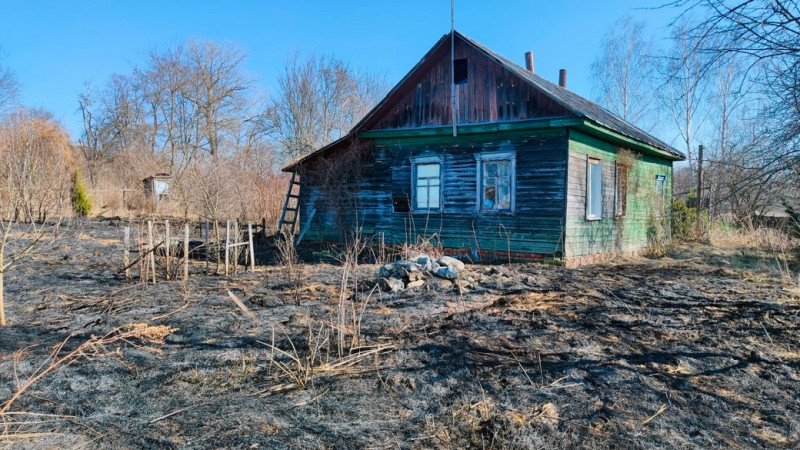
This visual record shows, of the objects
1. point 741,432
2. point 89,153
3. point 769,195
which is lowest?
point 741,432

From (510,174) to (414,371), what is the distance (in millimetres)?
7819

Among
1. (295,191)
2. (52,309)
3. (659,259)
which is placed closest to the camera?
(52,309)

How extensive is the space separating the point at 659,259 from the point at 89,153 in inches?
1434

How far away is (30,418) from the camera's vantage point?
2.94 metres

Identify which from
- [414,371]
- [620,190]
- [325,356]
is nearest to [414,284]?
[325,356]

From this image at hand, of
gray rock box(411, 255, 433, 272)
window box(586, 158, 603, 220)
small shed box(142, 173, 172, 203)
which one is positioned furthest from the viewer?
small shed box(142, 173, 172, 203)

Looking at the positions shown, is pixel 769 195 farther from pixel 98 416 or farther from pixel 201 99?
pixel 201 99

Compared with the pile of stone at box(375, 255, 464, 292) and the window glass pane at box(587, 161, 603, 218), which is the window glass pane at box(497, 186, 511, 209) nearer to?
the window glass pane at box(587, 161, 603, 218)

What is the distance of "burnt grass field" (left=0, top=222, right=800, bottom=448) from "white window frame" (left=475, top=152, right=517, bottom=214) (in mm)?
3874

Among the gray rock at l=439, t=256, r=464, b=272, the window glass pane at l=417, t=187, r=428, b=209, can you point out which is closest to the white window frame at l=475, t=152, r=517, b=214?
the window glass pane at l=417, t=187, r=428, b=209

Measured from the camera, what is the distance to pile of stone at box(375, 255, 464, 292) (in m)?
7.14

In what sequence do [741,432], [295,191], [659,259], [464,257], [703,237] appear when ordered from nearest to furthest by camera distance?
1. [741,432]
2. [464,257]
3. [659,259]
4. [703,237]
5. [295,191]

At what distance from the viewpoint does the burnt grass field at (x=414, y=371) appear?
112 inches

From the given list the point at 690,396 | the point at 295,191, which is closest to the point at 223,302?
the point at 690,396
